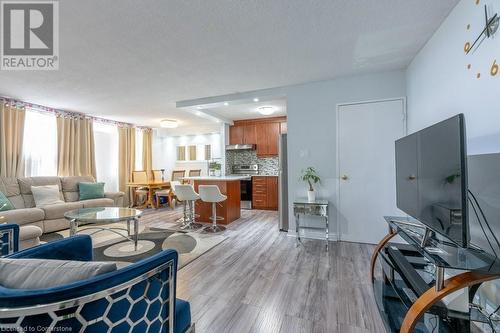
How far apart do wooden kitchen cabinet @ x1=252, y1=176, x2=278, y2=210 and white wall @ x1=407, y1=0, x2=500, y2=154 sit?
136 inches

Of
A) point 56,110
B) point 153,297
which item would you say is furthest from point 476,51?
point 56,110

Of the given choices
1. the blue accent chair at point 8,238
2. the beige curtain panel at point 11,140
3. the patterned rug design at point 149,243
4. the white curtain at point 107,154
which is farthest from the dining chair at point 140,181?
the blue accent chair at point 8,238

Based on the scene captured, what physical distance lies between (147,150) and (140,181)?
1.07m

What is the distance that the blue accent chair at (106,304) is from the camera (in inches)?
24.8

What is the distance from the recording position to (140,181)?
6293 millimetres

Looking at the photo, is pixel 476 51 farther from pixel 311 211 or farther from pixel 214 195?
pixel 214 195

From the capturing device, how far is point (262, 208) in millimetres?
5641

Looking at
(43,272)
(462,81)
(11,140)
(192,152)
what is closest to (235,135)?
(192,152)

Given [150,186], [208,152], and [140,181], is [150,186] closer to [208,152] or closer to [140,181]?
[140,181]

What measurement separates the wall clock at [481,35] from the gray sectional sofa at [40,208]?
5377 mm

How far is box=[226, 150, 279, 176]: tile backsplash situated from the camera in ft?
20.0

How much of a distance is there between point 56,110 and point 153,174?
273 cm

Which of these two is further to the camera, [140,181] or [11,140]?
[140,181]

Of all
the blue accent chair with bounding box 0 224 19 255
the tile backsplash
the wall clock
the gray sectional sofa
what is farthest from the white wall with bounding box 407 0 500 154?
the gray sectional sofa
